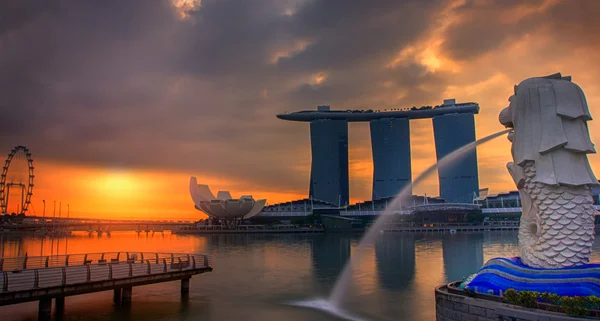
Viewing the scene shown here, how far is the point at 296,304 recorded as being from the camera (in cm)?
2648

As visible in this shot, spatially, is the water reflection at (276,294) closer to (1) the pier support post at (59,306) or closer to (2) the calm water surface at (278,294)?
(2) the calm water surface at (278,294)

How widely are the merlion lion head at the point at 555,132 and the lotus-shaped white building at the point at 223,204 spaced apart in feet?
359

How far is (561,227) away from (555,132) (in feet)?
10.3

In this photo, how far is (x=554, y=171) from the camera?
16641 mm

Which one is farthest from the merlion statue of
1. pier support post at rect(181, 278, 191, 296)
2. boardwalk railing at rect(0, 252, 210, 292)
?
pier support post at rect(181, 278, 191, 296)

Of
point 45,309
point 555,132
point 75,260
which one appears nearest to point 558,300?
point 555,132

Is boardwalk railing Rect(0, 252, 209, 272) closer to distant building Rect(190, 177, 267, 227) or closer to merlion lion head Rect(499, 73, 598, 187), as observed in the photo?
merlion lion head Rect(499, 73, 598, 187)

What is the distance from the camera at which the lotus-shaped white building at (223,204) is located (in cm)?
12519

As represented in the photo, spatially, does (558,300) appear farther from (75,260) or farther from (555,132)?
(75,260)

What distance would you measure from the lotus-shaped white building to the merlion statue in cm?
10931

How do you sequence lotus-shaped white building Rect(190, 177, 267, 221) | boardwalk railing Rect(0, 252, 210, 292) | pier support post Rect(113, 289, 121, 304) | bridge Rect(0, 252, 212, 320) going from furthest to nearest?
1. lotus-shaped white building Rect(190, 177, 267, 221)
2. pier support post Rect(113, 289, 121, 304)
3. boardwalk railing Rect(0, 252, 210, 292)
4. bridge Rect(0, 252, 212, 320)

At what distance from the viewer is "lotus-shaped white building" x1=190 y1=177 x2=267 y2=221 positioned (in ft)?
411

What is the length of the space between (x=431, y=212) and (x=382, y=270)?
10059 cm

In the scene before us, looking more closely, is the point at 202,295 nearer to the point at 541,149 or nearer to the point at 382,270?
the point at 382,270
